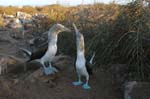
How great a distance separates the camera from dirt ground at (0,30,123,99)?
6.83m

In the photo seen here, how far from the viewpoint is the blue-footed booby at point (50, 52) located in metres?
7.38

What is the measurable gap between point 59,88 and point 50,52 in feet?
2.06

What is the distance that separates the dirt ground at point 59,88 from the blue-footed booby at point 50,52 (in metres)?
0.18

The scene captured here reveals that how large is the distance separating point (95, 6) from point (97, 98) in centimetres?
401

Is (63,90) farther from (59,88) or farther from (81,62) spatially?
(81,62)

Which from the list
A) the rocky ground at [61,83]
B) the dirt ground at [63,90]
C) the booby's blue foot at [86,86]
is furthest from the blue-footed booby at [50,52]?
the booby's blue foot at [86,86]

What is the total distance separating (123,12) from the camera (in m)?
8.38

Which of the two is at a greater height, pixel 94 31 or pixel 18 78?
pixel 94 31

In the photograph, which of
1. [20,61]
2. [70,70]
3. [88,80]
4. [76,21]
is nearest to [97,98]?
[88,80]

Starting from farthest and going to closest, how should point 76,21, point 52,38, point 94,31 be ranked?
point 76,21, point 94,31, point 52,38

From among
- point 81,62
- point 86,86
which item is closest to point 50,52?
point 81,62

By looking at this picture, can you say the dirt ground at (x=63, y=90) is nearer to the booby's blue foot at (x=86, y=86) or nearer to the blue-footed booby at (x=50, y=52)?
the booby's blue foot at (x=86, y=86)

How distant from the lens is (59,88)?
7.16 meters

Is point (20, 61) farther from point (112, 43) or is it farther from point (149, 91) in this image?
point (149, 91)
